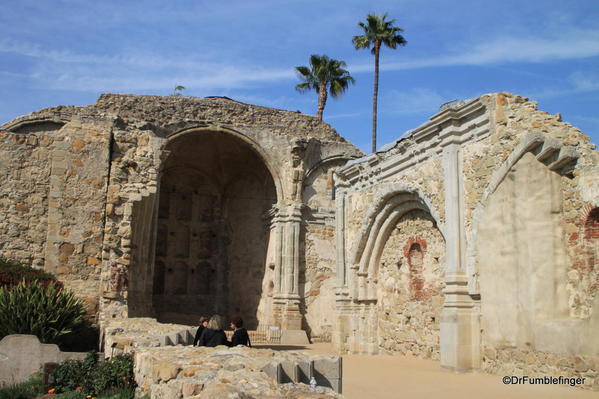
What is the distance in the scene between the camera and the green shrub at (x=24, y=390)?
7555 millimetres

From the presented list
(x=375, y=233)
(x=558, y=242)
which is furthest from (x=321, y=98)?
(x=558, y=242)

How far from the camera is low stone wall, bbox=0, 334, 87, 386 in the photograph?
29.3ft

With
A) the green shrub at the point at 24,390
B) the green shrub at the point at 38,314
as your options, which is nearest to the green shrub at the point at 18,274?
the green shrub at the point at 38,314

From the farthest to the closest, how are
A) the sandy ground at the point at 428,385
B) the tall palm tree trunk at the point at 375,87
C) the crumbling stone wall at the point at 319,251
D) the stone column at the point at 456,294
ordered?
the tall palm tree trunk at the point at 375,87, the crumbling stone wall at the point at 319,251, the stone column at the point at 456,294, the sandy ground at the point at 428,385

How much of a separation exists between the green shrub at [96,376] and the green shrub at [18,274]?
513 centimetres

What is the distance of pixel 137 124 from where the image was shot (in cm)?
1673

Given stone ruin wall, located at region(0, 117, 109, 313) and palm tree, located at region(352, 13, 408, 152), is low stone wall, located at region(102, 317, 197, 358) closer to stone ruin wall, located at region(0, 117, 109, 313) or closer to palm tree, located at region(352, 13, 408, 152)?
stone ruin wall, located at region(0, 117, 109, 313)

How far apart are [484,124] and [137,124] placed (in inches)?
406

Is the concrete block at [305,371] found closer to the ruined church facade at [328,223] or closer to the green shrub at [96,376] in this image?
the green shrub at [96,376]

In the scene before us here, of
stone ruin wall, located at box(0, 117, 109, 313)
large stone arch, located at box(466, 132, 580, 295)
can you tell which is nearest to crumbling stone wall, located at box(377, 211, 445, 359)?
large stone arch, located at box(466, 132, 580, 295)

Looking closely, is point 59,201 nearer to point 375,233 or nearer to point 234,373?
point 375,233

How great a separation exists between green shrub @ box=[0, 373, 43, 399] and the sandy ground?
13.8 ft

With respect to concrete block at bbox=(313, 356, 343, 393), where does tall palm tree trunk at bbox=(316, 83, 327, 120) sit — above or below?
above

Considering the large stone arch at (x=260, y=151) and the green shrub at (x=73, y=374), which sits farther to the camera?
the large stone arch at (x=260, y=151)
